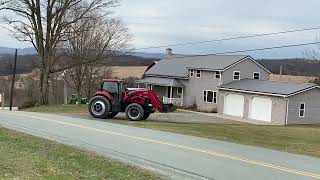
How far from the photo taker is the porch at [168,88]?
66000mm

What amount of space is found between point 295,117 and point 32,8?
28.4m

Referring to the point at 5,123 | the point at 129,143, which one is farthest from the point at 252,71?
the point at 129,143

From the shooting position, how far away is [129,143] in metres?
17.5

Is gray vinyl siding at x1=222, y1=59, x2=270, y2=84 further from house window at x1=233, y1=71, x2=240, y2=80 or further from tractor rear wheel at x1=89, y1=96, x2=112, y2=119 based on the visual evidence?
tractor rear wheel at x1=89, y1=96, x2=112, y2=119

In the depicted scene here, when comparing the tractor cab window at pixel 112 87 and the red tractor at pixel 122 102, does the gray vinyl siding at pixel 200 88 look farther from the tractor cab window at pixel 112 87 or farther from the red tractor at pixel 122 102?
the tractor cab window at pixel 112 87

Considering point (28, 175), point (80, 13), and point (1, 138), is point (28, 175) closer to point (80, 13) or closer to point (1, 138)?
point (1, 138)

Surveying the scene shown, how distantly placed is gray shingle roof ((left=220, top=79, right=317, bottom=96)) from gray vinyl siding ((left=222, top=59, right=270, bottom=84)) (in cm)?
106

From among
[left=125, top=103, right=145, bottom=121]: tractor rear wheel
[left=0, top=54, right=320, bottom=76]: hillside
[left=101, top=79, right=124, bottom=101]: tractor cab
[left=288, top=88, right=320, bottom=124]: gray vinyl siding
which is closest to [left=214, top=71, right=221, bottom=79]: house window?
[left=0, top=54, right=320, bottom=76]: hillside

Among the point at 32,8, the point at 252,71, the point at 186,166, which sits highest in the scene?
the point at 32,8

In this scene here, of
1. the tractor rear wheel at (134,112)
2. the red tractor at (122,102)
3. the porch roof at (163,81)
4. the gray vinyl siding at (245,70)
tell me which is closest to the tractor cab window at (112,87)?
the red tractor at (122,102)

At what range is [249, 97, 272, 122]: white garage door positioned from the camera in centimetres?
5262

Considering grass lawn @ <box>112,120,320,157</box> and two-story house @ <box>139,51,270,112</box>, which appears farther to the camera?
two-story house @ <box>139,51,270,112</box>

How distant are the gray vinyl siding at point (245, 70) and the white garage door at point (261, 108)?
6.96m

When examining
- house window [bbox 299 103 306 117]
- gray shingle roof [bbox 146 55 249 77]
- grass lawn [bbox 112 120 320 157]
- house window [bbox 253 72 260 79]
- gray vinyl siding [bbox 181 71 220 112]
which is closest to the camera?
grass lawn [bbox 112 120 320 157]
